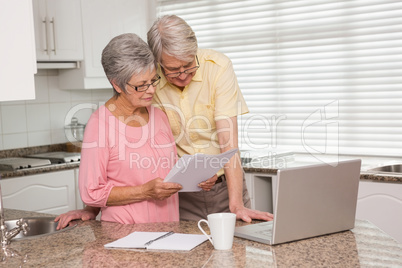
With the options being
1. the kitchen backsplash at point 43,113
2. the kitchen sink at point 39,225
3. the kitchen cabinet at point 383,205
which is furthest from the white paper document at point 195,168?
the kitchen backsplash at point 43,113

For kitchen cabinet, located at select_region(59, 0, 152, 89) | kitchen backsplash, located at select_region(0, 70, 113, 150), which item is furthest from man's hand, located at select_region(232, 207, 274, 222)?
kitchen backsplash, located at select_region(0, 70, 113, 150)

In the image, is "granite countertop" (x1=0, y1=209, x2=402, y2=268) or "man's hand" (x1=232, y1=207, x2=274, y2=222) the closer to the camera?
"granite countertop" (x1=0, y1=209, x2=402, y2=268)

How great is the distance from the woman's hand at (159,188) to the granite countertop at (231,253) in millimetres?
168

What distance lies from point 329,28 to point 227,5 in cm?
84

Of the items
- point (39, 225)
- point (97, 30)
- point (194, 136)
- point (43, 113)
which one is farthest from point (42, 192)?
point (194, 136)

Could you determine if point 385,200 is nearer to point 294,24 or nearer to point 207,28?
point 294,24

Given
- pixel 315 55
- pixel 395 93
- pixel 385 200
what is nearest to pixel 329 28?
pixel 315 55

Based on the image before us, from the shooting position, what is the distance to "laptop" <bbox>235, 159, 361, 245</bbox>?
158 centimetres

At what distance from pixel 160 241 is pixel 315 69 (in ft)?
7.65

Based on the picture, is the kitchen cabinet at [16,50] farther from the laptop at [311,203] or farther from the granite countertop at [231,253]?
the laptop at [311,203]

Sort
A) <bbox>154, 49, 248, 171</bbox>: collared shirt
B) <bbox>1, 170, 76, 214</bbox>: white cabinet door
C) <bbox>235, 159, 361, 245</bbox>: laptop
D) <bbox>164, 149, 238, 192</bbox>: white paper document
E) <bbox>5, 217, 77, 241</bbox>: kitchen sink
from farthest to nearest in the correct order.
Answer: <bbox>1, 170, 76, 214</bbox>: white cabinet door < <bbox>154, 49, 248, 171</bbox>: collared shirt < <bbox>5, 217, 77, 241</bbox>: kitchen sink < <bbox>164, 149, 238, 192</bbox>: white paper document < <bbox>235, 159, 361, 245</bbox>: laptop

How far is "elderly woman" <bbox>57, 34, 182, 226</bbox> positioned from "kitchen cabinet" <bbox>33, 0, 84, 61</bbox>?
1892 mm

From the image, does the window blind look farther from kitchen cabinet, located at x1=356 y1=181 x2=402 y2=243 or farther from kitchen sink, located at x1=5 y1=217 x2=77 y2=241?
kitchen sink, located at x1=5 y1=217 x2=77 y2=241

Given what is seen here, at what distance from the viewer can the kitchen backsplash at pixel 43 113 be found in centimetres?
406
